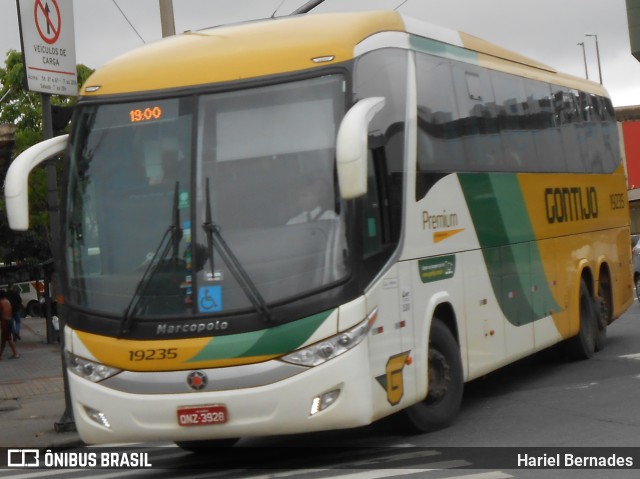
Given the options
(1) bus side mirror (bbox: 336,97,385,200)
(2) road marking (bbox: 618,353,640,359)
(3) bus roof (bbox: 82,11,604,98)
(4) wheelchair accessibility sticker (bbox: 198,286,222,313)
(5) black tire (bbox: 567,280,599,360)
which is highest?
(3) bus roof (bbox: 82,11,604,98)

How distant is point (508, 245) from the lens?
12852 millimetres

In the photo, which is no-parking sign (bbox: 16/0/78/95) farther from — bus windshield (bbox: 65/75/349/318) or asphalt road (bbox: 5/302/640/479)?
asphalt road (bbox: 5/302/640/479)

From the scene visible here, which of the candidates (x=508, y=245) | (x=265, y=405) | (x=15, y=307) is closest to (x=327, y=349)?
(x=265, y=405)

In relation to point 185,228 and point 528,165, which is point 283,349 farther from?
point 528,165

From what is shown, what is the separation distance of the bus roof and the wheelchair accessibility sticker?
1.69 metres

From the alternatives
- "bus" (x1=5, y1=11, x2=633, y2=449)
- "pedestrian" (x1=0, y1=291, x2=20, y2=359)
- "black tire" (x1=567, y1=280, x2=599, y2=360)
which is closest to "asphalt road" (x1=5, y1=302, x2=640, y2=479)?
"bus" (x1=5, y1=11, x2=633, y2=449)

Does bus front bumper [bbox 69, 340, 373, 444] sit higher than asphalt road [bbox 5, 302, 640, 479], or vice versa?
bus front bumper [bbox 69, 340, 373, 444]

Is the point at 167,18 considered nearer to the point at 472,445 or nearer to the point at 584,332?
the point at 584,332

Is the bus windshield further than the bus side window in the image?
No

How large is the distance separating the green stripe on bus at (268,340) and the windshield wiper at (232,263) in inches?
4.8

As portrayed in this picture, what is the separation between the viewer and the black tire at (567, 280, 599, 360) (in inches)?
619

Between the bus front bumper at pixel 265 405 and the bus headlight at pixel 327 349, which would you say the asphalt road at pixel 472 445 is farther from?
the bus headlight at pixel 327 349

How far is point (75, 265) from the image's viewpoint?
9.45 meters

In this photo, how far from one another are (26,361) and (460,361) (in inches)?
722
